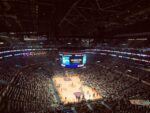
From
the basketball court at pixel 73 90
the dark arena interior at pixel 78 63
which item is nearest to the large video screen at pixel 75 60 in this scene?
the dark arena interior at pixel 78 63

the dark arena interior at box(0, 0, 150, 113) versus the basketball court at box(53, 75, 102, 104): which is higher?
the dark arena interior at box(0, 0, 150, 113)

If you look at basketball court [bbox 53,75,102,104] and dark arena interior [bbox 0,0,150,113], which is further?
basketball court [bbox 53,75,102,104]

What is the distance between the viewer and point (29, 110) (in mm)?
24062

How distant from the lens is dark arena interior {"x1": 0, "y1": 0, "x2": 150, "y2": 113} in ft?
61.7

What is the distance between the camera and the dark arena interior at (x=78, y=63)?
61.7ft

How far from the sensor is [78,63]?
45.2 metres

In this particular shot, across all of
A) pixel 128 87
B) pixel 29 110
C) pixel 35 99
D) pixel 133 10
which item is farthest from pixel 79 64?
pixel 133 10

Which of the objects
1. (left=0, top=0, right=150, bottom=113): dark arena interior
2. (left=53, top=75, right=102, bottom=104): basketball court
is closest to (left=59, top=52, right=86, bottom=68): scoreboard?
(left=0, top=0, right=150, bottom=113): dark arena interior

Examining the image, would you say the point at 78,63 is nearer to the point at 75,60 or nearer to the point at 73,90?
the point at 75,60

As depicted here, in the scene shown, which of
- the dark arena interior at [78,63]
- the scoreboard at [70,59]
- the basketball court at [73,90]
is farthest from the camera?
the scoreboard at [70,59]

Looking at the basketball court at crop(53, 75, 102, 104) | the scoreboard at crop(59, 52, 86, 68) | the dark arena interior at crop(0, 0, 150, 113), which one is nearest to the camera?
the dark arena interior at crop(0, 0, 150, 113)

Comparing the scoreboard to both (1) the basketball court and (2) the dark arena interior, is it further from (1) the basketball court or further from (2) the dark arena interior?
(1) the basketball court

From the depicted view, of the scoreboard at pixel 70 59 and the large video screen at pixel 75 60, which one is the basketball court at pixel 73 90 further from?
the large video screen at pixel 75 60

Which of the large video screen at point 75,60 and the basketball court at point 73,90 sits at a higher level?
the large video screen at point 75,60
